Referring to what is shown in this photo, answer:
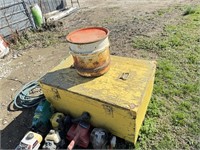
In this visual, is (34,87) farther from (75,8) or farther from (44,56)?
(75,8)

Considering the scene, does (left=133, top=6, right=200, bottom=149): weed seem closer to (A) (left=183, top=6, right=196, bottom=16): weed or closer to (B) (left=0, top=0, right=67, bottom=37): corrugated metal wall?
(A) (left=183, top=6, right=196, bottom=16): weed

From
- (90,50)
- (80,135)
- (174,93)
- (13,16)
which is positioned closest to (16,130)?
(80,135)

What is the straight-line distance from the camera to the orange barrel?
242 cm

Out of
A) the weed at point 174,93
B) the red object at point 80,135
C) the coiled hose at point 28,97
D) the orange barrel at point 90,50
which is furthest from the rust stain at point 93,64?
the coiled hose at point 28,97

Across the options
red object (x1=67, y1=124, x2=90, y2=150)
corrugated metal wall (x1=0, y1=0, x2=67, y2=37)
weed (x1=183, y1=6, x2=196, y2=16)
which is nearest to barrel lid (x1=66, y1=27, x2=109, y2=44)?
red object (x1=67, y1=124, x2=90, y2=150)

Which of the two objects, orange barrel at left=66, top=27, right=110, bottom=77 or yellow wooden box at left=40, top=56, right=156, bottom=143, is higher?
orange barrel at left=66, top=27, right=110, bottom=77

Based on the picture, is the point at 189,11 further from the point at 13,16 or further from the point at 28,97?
the point at 13,16

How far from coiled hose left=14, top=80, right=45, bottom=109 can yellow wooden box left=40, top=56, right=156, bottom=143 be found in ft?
2.17

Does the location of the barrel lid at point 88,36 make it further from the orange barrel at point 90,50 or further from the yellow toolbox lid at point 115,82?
the yellow toolbox lid at point 115,82

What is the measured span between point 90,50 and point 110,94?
57 centimetres

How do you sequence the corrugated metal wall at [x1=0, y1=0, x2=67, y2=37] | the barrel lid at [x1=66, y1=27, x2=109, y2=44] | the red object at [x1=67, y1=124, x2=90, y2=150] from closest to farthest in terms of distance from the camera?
1. the barrel lid at [x1=66, y1=27, x2=109, y2=44]
2. the red object at [x1=67, y1=124, x2=90, y2=150]
3. the corrugated metal wall at [x1=0, y1=0, x2=67, y2=37]

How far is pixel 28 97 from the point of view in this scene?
3.63 meters

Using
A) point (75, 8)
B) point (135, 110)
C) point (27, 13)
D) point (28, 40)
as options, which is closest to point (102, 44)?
point (135, 110)

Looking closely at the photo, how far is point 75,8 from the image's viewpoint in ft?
27.5
